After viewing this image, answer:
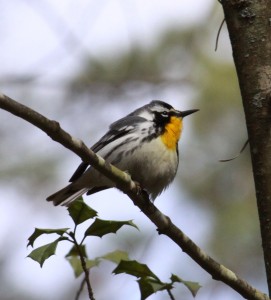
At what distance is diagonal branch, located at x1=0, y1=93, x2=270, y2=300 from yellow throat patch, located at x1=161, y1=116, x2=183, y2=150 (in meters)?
1.51

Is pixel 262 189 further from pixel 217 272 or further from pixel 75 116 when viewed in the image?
pixel 75 116

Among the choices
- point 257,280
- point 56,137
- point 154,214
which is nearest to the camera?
point 56,137

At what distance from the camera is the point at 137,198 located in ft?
9.16

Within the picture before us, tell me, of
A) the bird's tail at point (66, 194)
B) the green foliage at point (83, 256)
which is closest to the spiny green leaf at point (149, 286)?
the green foliage at point (83, 256)

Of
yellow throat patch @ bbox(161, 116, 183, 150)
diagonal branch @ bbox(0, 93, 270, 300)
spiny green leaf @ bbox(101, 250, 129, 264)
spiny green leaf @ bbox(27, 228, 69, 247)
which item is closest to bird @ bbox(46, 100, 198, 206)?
yellow throat patch @ bbox(161, 116, 183, 150)

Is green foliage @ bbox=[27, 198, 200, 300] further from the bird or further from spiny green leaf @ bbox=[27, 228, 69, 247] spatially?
the bird

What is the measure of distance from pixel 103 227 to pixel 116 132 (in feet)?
6.11

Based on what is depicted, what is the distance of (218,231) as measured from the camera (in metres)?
6.98

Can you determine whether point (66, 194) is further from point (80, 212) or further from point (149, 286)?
point (149, 286)

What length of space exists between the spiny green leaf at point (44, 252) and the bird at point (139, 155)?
1.45 metres

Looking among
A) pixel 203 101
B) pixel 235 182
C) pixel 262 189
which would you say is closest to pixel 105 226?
pixel 262 189

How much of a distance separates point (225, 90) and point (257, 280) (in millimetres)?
2128

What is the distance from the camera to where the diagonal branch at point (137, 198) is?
7.44ft

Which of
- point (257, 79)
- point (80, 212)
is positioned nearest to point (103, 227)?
point (80, 212)
